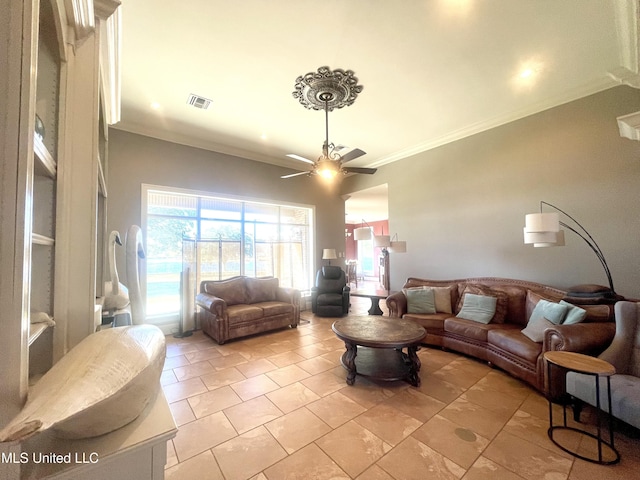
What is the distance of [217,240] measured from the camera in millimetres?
4867

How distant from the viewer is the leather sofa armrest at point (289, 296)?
15.5ft

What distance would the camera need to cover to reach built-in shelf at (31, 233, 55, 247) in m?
0.87

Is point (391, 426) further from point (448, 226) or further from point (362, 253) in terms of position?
point (362, 253)

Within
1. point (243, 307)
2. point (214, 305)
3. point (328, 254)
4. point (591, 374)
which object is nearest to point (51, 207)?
point (214, 305)

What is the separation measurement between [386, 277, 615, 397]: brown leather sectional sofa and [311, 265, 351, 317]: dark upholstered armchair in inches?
59.5

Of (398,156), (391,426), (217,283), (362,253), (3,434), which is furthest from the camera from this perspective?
(362,253)

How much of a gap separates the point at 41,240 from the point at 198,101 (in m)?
3.16

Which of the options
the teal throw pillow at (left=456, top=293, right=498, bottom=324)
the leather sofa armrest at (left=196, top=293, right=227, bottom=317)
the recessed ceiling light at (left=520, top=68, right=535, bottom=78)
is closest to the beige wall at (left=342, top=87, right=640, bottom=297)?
the teal throw pillow at (left=456, top=293, right=498, bottom=324)

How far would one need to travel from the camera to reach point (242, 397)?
243cm

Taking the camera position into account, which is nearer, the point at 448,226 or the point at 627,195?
the point at 627,195

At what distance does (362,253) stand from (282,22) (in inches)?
433

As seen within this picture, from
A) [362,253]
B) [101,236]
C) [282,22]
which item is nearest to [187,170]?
[101,236]

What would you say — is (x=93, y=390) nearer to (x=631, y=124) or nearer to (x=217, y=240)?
(x=631, y=124)

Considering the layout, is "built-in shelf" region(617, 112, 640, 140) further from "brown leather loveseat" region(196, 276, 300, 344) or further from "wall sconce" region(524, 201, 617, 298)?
"brown leather loveseat" region(196, 276, 300, 344)
